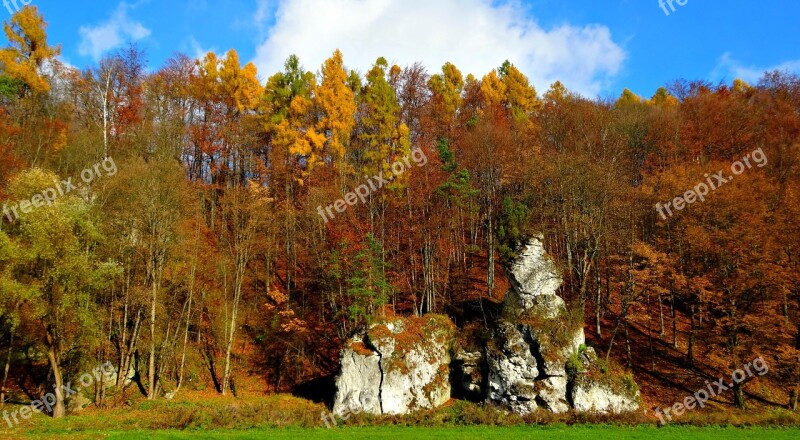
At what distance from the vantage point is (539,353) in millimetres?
23484

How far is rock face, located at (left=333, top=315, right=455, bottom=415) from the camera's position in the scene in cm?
2388

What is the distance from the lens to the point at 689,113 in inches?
1623

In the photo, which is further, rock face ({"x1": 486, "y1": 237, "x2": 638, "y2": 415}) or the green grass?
rock face ({"x1": 486, "y1": 237, "x2": 638, "y2": 415})

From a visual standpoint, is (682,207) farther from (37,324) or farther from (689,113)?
(37,324)

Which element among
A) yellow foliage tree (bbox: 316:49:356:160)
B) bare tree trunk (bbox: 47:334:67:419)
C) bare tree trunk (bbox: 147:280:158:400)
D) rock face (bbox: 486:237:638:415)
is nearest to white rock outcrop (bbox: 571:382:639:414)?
rock face (bbox: 486:237:638:415)

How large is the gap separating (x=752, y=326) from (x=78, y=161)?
145 ft

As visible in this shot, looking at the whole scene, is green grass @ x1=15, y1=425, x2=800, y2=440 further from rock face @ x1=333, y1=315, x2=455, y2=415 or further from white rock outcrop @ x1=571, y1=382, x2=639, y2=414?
rock face @ x1=333, y1=315, x2=455, y2=415

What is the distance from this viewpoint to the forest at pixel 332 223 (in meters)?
23.8

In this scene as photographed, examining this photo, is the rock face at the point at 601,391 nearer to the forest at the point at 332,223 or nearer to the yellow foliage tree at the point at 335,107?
the forest at the point at 332,223

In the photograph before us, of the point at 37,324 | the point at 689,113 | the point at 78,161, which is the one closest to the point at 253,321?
the point at 37,324
